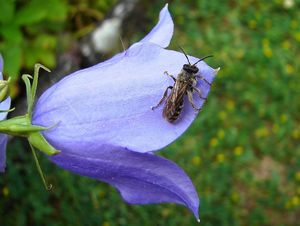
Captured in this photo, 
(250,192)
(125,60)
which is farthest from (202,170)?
(125,60)

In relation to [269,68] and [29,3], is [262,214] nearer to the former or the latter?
[269,68]

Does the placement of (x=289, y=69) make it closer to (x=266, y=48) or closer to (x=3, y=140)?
(x=266, y=48)

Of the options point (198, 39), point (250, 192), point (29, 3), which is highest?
point (29, 3)

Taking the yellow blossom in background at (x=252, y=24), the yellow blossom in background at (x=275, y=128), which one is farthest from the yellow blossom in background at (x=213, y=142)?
the yellow blossom in background at (x=252, y=24)

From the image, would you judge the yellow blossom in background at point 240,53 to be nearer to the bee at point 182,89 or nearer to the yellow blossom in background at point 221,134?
the yellow blossom in background at point 221,134

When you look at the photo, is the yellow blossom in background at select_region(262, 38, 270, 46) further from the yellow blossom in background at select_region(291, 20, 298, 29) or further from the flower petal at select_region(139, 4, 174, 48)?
the flower petal at select_region(139, 4, 174, 48)

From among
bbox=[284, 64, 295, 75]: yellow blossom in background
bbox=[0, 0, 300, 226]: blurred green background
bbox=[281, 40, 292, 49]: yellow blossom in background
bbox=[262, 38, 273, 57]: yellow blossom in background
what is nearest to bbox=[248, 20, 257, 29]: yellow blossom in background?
bbox=[0, 0, 300, 226]: blurred green background
